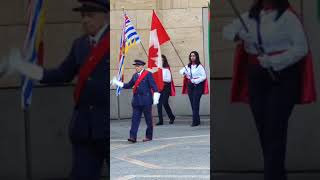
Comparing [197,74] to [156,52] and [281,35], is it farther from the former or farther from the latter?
[281,35]

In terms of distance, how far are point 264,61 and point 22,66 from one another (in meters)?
1.54

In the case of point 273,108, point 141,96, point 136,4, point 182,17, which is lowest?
point 141,96

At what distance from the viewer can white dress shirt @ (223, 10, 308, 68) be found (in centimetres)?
396

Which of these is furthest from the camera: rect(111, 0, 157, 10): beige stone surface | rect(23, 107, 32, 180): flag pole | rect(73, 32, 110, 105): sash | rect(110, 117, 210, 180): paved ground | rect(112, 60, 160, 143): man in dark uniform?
rect(111, 0, 157, 10): beige stone surface

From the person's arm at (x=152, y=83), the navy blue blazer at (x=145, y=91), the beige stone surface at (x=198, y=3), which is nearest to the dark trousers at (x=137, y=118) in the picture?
the navy blue blazer at (x=145, y=91)

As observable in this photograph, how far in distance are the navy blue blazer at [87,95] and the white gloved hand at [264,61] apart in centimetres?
96

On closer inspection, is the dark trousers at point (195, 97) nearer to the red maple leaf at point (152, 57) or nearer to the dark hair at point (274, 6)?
the red maple leaf at point (152, 57)

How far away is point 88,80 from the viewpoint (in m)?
4.10

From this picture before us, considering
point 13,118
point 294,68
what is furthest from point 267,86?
point 13,118

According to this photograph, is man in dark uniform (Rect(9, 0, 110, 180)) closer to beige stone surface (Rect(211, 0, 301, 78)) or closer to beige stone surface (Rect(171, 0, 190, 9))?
beige stone surface (Rect(211, 0, 301, 78))

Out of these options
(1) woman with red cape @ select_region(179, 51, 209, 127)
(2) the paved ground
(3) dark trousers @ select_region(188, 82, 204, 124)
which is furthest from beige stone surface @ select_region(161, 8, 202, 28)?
(2) the paved ground

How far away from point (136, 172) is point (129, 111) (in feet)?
29.6

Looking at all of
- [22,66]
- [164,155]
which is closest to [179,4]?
[164,155]

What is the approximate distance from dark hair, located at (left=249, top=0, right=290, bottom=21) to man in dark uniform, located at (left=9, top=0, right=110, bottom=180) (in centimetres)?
92
